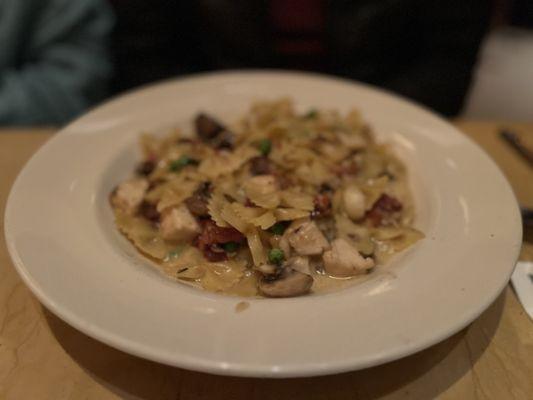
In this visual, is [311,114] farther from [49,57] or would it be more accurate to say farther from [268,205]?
[49,57]

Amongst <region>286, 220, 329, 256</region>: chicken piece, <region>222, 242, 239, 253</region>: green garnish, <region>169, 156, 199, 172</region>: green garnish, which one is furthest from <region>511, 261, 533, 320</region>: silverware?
<region>169, 156, 199, 172</region>: green garnish

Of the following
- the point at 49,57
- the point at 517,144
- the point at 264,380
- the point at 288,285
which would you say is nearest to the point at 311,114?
the point at 517,144

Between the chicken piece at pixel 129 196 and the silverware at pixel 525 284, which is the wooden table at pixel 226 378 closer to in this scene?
the silverware at pixel 525 284

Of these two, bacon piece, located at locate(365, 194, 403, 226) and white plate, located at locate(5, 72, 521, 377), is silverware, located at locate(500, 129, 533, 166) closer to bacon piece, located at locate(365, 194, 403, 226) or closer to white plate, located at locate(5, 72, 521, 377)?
white plate, located at locate(5, 72, 521, 377)

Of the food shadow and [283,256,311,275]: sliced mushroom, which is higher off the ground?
[283,256,311,275]: sliced mushroom

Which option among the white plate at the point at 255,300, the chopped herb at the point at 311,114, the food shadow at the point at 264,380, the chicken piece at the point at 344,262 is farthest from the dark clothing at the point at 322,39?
the food shadow at the point at 264,380

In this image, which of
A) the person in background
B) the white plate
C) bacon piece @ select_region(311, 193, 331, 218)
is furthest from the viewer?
the person in background

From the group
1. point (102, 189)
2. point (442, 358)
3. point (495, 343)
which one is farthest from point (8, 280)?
point (495, 343)
